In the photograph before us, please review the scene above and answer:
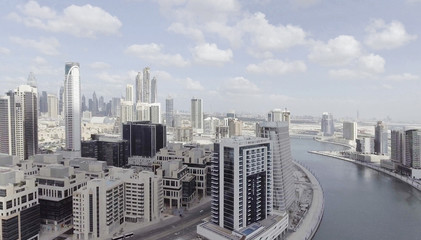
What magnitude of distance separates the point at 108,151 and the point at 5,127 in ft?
40.4

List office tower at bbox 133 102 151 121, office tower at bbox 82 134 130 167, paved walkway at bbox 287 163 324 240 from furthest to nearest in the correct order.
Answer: office tower at bbox 133 102 151 121 < office tower at bbox 82 134 130 167 < paved walkway at bbox 287 163 324 240

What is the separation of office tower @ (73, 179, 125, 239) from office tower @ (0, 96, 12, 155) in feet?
79.4

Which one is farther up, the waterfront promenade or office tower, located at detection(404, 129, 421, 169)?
office tower, located at detection(404, 129, 421, 169)

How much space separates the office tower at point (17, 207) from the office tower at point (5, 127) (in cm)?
2317

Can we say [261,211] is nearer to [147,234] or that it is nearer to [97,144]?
[147,234]

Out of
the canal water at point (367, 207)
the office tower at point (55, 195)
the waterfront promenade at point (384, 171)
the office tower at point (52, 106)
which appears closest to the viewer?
the office tower at point (55, 195)

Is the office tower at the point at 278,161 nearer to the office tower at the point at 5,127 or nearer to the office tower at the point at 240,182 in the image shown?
the office tower at the point at 240,182

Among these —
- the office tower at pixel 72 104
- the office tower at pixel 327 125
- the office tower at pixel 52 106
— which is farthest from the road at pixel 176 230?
the office tower at pixel 52 106

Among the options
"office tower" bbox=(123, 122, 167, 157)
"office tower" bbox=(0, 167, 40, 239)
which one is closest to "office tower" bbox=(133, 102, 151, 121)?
"office tower" bbox=(123, 122, 167, 157)

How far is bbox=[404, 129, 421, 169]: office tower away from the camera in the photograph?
3641 centimetres

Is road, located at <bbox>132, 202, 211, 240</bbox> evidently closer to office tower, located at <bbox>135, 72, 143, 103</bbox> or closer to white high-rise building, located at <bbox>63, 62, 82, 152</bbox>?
white high-rise building, located at <bbox>63, 62, 82, 152</bbox>

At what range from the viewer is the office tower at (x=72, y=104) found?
150ft

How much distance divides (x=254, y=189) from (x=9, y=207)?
12.2 metres

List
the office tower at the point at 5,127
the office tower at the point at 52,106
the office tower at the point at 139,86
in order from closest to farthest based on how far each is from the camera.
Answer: the office tower at the point at 5,127, the office tower at the point at 52,106, the office tower at the point at 139,86
